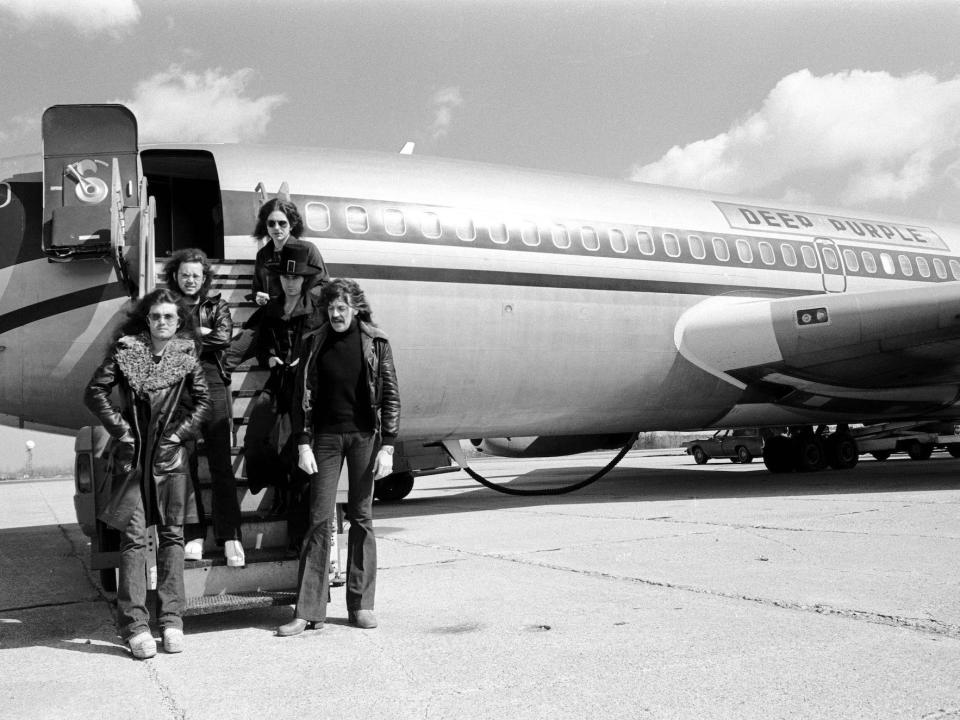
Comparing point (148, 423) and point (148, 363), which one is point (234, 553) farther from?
point (148, 363)

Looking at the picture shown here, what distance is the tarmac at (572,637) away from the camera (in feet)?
9.56

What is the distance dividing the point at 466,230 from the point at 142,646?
5662 mm

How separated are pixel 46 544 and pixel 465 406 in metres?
4.48

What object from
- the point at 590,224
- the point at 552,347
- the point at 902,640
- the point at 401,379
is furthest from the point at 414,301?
the point at 902,640

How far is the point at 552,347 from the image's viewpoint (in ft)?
29.3

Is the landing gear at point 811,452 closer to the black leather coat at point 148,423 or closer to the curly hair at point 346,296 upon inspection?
the curly hair at point 346,296

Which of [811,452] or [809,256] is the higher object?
[809,256]

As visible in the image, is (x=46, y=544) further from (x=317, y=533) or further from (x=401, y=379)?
(x=317, y=533)

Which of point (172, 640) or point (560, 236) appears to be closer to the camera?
point (172, 640)

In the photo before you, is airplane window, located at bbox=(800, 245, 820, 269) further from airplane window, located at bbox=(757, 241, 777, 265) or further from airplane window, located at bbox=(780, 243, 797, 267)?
airplane window, located at bbox=(757, 241, 777, 265)

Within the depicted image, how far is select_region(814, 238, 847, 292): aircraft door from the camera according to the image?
1115 cm

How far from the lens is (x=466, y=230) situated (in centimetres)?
855

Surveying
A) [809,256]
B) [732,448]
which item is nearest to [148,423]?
[809,256]

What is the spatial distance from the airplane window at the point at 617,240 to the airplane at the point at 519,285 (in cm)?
2
